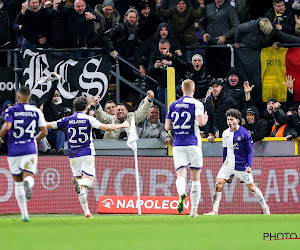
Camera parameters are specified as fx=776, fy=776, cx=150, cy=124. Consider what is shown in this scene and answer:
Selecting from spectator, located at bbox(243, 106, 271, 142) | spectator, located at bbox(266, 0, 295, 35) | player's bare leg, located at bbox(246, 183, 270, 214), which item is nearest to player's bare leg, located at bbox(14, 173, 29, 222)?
player's bare leg, located at bbox(246, 183, 270, 214)

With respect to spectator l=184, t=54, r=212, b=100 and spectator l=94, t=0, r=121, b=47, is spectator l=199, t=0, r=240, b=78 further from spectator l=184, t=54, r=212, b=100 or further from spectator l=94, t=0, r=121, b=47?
spectator l=94, t=0, r=121, b=47

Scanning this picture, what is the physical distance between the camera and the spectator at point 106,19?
20.1 m

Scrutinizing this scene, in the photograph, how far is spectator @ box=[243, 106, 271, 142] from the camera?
18.1 metres

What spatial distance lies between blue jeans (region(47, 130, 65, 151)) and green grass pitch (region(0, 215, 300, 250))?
5327 millimetres

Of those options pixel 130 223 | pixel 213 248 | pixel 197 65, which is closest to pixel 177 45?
pixel 197 65

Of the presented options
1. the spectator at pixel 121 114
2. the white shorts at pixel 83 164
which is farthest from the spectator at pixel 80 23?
the white shorts at pixel 83 164

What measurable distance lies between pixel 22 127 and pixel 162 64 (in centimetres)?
736

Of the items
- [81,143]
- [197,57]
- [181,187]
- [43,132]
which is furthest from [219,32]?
[43,132]

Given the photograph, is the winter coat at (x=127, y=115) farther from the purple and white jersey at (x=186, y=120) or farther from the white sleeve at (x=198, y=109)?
the white sleeve at (x=198, y=109)

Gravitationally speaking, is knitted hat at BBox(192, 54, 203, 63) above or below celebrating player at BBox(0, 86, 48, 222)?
above

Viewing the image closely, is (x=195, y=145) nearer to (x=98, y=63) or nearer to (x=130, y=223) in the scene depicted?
(x=130, y=223)

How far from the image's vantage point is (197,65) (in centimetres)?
1933

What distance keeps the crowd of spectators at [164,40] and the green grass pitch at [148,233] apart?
5.15 meters

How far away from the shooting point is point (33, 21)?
1977cm
